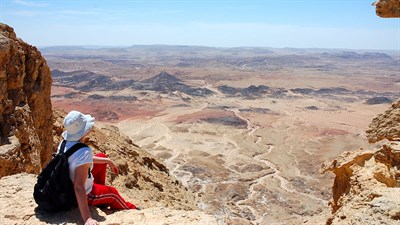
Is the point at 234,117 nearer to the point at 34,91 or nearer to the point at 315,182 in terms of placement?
the point at 315,182

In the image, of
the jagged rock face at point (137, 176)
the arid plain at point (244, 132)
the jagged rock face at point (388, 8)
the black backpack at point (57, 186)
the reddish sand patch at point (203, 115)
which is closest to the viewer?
the black backpack at point (57, 186)

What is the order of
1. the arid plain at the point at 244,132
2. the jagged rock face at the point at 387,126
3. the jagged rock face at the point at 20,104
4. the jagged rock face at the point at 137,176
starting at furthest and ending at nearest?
1. the arid plain at the point at 244,132
2. the jagged rock face at the point at 137,176
3. the jagged rock face at the point at 387,126
4. the jagged rock face at the point at 20,104

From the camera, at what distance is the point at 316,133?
116 feet

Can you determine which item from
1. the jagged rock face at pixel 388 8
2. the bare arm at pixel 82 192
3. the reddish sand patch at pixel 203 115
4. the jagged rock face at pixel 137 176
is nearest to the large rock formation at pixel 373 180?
the jagged rock face at pixel 388 8

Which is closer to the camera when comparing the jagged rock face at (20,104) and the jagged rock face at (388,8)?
the jagged rock face at (20,104)

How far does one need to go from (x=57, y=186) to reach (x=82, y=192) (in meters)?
0.30

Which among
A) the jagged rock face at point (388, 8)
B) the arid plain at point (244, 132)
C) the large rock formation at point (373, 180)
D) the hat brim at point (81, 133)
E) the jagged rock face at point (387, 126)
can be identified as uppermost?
the jagged rock face at point (388, 8)

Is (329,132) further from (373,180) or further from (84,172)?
(84,172)

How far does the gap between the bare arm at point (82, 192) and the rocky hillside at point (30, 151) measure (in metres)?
0.23

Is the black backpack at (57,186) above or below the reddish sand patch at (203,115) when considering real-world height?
above

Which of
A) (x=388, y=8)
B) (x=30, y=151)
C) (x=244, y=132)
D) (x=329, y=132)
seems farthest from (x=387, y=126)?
(x=329, y=132)

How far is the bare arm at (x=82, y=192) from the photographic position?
10.9 feet

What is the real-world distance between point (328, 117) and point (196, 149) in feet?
73.6

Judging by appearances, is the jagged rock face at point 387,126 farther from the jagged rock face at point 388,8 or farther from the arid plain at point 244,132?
the arid plain at point 244,132
